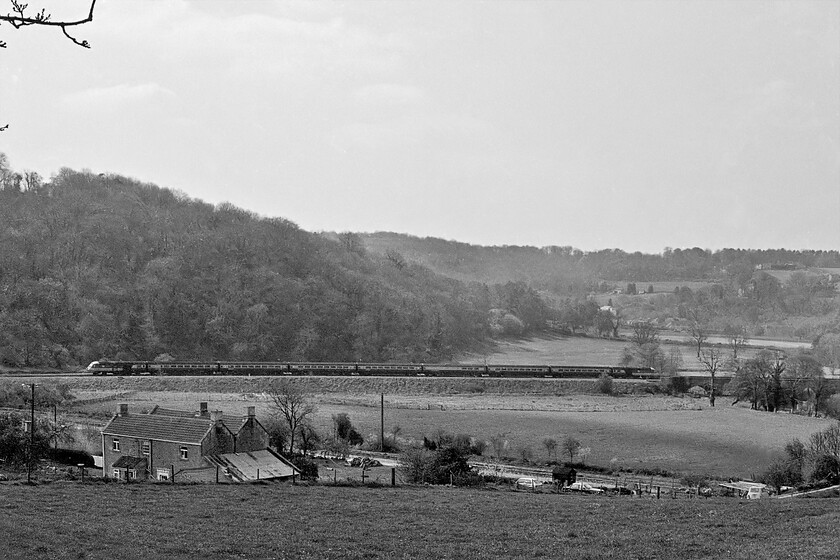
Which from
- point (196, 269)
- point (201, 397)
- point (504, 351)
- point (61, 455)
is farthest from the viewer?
point (504, 351)

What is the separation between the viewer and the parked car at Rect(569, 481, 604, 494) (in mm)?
31016

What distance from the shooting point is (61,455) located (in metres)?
36.6

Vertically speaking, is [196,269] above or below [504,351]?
above

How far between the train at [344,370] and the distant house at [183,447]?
38114 millimetres

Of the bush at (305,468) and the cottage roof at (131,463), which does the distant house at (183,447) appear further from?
the bush at (305,468)

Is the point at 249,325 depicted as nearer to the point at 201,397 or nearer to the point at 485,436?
the point at 201,397

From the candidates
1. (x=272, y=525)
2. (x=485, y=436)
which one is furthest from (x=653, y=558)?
(x=485, y=436)

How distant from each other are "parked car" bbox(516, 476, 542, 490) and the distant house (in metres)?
8.20

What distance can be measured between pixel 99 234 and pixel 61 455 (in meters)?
72.9

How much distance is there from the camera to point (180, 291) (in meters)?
98.9

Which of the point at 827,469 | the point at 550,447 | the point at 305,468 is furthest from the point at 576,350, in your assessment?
the point at 305,468

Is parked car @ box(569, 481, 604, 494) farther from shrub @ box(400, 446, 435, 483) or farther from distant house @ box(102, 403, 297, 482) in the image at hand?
distant house @ box(102, 403, 297, 482)

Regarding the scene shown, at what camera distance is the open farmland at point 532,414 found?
44.5 metres

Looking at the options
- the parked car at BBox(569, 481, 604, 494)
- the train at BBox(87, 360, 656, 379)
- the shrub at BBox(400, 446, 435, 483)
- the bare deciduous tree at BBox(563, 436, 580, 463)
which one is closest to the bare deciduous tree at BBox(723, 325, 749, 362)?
the train at BBox(87, 360, 656, 379)
